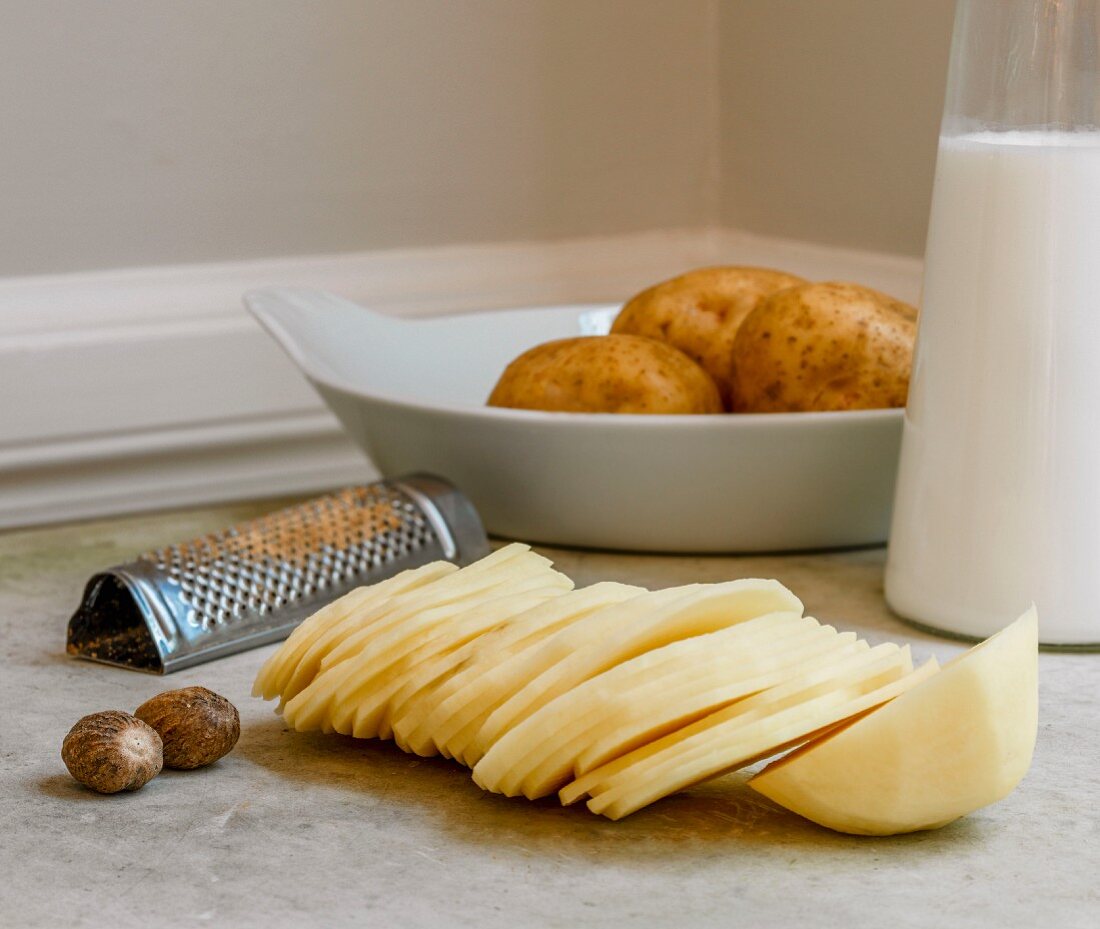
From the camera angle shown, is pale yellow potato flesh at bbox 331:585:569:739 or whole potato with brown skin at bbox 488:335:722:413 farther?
whole potato with brown skin at bbox 488:335:722:413

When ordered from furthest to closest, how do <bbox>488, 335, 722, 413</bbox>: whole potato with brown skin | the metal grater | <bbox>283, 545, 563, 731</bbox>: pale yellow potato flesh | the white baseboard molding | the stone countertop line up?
the white baseboard molding
<bbox>488, 335, 722, 413</bbox>: whole potato with brown skin
the metal grater
<bbox>283, 545, 563, 731</bbox>: pale yellow potato flesh
the stone countertop

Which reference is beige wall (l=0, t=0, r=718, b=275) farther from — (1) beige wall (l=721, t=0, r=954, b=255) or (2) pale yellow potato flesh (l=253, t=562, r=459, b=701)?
(2) pale yellow potato flesh (l=253, t=562, r=459, b=701)

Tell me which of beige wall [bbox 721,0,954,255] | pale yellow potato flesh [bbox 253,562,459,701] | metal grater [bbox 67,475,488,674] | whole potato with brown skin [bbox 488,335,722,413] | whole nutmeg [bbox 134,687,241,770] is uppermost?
beige wall [bbox 721,0,954,255]

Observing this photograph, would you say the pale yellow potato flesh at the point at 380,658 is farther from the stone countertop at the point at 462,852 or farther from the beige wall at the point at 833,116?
the beige wall at the point at 833,116

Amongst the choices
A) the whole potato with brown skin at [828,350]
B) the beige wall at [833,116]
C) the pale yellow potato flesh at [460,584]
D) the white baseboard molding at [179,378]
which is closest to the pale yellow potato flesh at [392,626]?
the pale yellow potato flesh at [460,584]

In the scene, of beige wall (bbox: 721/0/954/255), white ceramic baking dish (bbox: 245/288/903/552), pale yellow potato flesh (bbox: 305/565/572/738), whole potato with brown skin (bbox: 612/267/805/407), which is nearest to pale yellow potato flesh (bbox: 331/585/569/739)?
pale yellow potato flesh (bbox: 305/565/572/738)

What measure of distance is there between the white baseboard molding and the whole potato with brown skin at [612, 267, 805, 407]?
0.24 m

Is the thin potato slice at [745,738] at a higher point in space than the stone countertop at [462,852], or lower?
higher

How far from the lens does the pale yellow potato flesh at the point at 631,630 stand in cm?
50

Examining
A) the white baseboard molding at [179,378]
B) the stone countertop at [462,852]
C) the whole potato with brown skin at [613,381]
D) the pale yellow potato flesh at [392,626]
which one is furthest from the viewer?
the white baseboard molding at [179,378]

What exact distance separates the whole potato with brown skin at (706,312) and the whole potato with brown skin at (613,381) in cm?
3

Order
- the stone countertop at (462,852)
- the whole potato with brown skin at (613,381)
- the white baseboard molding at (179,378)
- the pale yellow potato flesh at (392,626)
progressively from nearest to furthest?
the stone countertop at (462,852), the pale yellow potato flesh at (392,626), the whole potato with brown skin at (613,381), the white baseboard molding at (179,378)

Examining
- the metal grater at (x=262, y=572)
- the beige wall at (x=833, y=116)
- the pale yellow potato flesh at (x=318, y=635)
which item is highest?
the beige wall at (x=833, y=116)

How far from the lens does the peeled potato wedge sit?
478 mm
